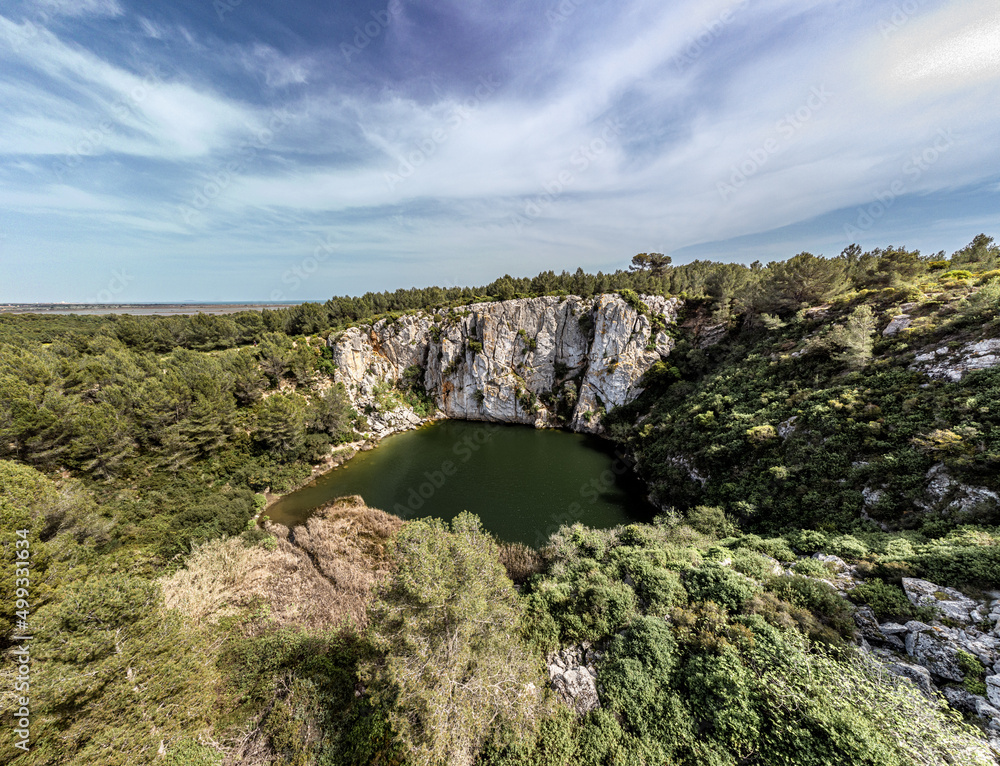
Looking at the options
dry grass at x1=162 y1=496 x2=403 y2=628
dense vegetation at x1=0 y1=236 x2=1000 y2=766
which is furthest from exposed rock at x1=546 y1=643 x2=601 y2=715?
dry grass at x1=162 y1=496 x2=403 y2=628

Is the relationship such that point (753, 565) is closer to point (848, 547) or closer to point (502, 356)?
point (848, 547)

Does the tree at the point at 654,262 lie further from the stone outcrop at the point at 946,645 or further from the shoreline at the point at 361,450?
the stone outcrop at the point at 946,645

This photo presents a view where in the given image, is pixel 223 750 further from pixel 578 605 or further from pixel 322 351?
pixel 322 351

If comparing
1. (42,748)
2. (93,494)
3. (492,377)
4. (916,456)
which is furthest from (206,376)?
(916,456)

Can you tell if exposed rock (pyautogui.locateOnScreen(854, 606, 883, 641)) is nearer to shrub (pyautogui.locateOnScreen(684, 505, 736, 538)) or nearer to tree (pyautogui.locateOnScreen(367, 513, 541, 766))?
shrub (pyautogui.locateOnScreen(684, 505, 736, 538))

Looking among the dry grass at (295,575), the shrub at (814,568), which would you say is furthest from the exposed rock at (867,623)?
the dry grass at (295,575)

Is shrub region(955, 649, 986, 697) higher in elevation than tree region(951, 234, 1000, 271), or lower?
lower

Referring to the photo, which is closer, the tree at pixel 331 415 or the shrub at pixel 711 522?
the shrub at pixel 711 522

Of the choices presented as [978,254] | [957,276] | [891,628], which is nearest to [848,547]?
[891,628]
